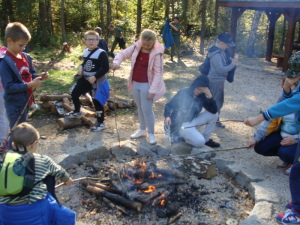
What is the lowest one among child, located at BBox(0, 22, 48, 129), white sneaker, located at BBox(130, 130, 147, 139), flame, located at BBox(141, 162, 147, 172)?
flame, located at BBox(141, 162, 147, 172)

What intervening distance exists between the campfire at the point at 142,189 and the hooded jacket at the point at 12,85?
1307mm

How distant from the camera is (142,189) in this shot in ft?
11.8

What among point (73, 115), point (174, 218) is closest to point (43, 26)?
point (73, 115)

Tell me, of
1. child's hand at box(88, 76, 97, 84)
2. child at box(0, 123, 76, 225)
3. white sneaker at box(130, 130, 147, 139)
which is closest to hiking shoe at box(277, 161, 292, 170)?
white sneaker at box(130, 130, 147, 139)

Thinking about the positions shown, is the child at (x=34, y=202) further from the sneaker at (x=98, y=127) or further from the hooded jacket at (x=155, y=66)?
the sneaker at (x=98, y=127)

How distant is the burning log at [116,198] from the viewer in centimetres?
336

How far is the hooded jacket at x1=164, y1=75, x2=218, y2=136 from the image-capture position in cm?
469

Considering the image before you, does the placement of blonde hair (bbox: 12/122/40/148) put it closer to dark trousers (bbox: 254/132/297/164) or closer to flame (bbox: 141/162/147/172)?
flame (bbox: 141/162/147/172)

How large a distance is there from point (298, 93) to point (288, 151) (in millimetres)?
880

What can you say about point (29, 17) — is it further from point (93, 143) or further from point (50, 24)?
point (93, 143)

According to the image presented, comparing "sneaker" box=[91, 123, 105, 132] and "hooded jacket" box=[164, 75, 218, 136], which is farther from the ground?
"hooded jacket" box=[164, 75, 218, 136]

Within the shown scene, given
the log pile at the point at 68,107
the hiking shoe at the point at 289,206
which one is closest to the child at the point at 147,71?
the log pile at the point at 68,107

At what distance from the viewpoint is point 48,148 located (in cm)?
480

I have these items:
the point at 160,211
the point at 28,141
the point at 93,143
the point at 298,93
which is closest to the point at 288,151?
the point at 298,93
